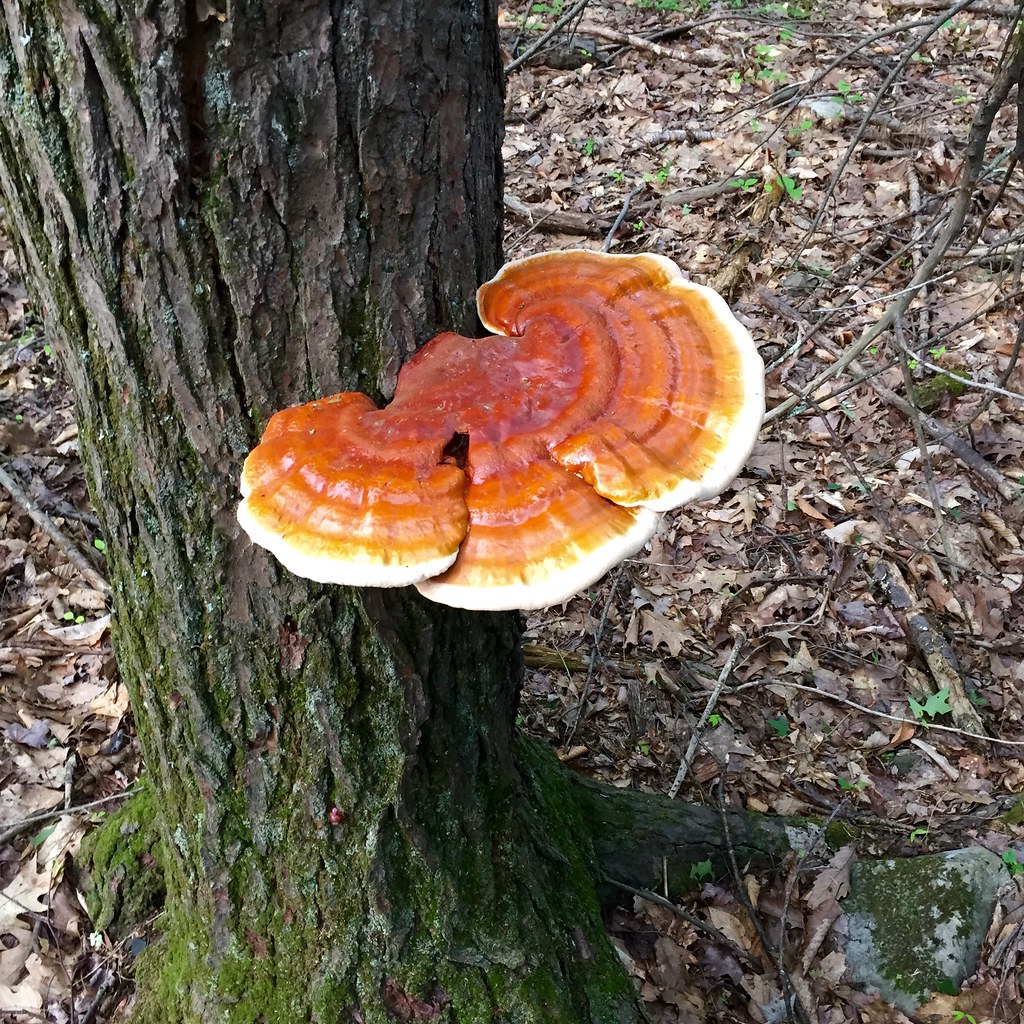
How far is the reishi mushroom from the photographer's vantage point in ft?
5.14

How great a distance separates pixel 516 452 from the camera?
5.53 ft

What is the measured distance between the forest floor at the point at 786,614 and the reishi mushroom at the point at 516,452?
1.19 meters

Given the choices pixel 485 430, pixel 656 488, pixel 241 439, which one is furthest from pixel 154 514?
pixel 656 488

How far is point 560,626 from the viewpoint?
4863 mm

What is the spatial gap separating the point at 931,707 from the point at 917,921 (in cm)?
129

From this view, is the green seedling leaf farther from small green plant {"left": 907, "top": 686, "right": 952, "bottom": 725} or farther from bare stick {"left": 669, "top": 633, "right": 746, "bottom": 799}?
small green plant {"left": 907, "top": 686, "right": 952, "bottom": 725}

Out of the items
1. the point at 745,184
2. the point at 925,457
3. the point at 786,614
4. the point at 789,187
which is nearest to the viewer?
the point at 925,457

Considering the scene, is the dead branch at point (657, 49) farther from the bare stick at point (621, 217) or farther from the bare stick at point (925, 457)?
the bare stick at point (925, 457)

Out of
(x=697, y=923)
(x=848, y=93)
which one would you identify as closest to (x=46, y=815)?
(x=697, y=923)

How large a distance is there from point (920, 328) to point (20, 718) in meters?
6.54

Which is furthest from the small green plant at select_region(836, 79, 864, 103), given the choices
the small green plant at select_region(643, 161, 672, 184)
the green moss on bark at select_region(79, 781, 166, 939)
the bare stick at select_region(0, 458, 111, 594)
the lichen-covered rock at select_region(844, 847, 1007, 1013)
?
the green moss on bark at select_region(79, 781, 166, 939)

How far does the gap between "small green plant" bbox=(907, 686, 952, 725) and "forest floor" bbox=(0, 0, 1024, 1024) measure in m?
0.01

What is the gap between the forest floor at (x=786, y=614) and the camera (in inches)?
131

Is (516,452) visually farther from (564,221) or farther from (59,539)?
(564,221)
